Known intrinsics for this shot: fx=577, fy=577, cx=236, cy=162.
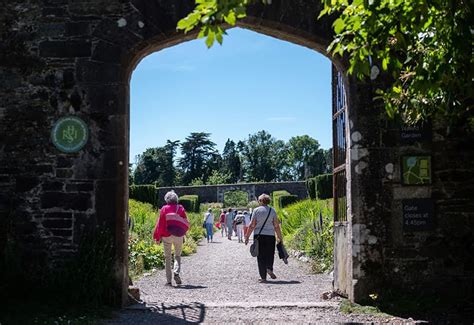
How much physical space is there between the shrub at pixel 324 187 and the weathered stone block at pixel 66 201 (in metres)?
22.5

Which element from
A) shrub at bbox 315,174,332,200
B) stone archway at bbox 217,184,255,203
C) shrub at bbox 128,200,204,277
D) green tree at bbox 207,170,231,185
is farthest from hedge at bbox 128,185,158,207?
green tree at bbox 207,170,231,185

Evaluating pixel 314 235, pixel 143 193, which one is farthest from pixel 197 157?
pixel 314 235

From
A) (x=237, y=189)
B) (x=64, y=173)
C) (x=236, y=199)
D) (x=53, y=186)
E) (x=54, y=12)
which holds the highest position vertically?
(x=54, y=12)

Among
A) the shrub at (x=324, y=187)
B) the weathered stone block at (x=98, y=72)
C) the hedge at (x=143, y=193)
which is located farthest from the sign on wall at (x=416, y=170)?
the hedge at (x=143, y=193)

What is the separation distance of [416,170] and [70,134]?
13.6ft

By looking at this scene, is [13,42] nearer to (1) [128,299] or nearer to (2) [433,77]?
(1) [128,299]

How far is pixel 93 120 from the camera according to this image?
693 centimetres

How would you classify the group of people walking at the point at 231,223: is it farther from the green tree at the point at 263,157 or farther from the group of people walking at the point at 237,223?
the green tree at the point at 263,157

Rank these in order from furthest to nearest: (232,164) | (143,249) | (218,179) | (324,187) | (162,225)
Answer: (232,164), (218,179), (324,187), (143,249), (162,225)

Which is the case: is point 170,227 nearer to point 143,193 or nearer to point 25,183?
point 25,183

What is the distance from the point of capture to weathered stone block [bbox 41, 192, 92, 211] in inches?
269

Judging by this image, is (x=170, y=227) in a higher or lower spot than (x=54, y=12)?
lower

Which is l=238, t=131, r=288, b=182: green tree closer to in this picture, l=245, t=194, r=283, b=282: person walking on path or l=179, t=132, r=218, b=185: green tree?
l=179, t=132, r=218, b=185: green tree

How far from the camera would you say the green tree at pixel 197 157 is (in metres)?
82.6
